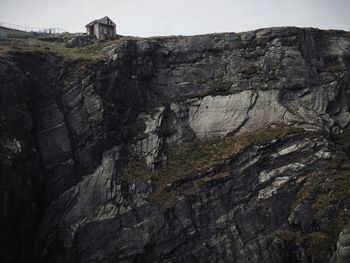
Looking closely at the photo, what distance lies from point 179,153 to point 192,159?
1.23 meters

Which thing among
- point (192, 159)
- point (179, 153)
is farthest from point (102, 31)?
point (192, 159)

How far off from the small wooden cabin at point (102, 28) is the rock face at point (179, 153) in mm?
5294

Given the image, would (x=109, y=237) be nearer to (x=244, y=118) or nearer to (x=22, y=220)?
(x=22, y=220)

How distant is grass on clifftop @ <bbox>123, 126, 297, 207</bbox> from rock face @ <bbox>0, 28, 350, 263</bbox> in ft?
0.38

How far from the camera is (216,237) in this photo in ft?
102

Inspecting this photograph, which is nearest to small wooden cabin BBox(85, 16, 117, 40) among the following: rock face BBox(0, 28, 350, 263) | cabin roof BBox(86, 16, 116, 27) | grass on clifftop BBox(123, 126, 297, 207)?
cabin roof BBox(86, 16, 116, 27)

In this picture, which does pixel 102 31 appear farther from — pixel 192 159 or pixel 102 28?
pixel 192 159

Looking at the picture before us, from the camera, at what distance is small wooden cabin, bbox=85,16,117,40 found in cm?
4484

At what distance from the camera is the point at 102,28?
148 ft

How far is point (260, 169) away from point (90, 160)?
12608 mm

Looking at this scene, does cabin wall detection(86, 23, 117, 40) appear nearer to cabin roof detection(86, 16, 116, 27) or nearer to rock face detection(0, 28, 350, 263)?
cabin roof detection(86, 16, 116, 27)

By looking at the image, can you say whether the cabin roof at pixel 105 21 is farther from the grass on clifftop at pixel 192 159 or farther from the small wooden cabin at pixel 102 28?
the grass on clifftop at pixel 192 159

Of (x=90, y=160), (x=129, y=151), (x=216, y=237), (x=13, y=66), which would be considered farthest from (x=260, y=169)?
(x=13, y=66)

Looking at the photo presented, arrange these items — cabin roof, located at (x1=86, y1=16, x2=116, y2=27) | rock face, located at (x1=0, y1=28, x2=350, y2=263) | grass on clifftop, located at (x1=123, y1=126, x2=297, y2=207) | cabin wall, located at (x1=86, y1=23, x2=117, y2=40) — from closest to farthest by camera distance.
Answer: rock face, located at (x1=0, y1=28, x2=350, y2=263)
grass on clifftop, located at (x1=123, y1=126, x2=297, y2=207)
cabin wall, located at (x1=86, y1=23, x2=117, y2=40)
cabin roof, located at (x1=86, y1=16, x2=116, y2=27)
